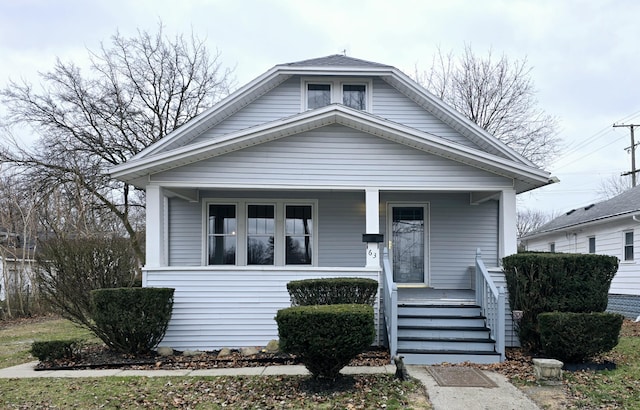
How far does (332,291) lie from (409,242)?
4.02 meters

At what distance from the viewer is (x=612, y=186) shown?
46.8m

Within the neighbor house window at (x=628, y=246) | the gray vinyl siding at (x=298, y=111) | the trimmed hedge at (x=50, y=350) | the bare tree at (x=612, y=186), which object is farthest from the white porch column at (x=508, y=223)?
the bare tree at (x=612, y=186)

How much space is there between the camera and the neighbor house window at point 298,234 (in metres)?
11.1

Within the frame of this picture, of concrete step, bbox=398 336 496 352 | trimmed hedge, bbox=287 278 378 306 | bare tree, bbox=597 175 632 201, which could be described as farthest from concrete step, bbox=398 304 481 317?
bare tree, bbox=597 175 632 201

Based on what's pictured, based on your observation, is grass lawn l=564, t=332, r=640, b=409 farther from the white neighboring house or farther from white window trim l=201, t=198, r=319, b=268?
the white neighboring house

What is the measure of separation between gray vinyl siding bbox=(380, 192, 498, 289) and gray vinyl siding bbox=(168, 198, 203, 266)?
4489 millimetres

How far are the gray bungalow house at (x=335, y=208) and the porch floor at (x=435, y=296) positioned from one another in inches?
1.9

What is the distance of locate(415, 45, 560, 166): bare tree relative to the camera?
24375mm

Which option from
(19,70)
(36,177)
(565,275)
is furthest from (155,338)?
(19,70)

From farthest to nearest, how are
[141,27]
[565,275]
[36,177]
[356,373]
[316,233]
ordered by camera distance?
[141,27]
[36,177]
[316,233]
[565,275]
[356,373]

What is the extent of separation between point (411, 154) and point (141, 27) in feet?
58.8

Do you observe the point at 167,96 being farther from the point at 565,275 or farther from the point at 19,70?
the point at 565,275

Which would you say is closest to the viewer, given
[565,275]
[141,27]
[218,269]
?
[565,275]

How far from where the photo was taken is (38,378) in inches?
273
